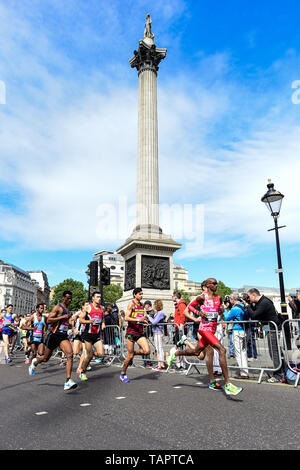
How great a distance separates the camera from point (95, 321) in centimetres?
840

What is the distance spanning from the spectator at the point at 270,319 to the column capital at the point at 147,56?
89.6 ft

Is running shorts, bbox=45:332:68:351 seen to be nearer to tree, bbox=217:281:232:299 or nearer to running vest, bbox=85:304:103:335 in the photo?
running vest, bbox=85:304:103:335

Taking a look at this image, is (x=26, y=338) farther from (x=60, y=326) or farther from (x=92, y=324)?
(x=60, y=326)

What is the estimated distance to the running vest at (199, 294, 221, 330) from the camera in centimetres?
611

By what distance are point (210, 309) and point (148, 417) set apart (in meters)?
2.32

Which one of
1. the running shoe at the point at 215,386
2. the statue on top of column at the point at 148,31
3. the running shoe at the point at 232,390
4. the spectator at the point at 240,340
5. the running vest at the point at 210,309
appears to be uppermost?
the statue on top of column at the point at 148,31

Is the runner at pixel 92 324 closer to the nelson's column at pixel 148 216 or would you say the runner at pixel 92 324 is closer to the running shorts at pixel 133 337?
the running shorts at pixel 133 337

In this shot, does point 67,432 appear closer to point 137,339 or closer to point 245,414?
point 245,414

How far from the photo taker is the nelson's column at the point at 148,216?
71.8 ft

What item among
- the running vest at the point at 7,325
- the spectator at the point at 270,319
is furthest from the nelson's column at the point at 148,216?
the spectator at the point at 270,319

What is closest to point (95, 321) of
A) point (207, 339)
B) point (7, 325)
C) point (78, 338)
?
point (207, 339)

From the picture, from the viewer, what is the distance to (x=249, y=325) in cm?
779

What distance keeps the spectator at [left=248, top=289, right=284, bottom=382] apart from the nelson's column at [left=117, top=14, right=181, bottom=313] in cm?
1382
